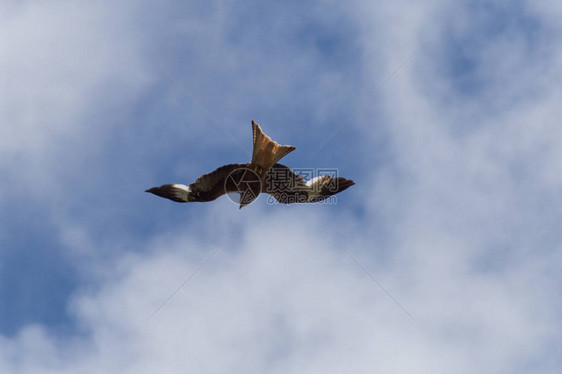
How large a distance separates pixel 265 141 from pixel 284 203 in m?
4.04

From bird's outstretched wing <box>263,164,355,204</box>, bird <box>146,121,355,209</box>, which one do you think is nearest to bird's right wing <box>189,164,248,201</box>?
bird <box>146,121,355,209</box>

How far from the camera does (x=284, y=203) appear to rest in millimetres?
22734

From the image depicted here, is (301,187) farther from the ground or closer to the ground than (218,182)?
farther from the ground

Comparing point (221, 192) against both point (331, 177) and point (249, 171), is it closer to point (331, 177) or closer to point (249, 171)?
point (249, 171)

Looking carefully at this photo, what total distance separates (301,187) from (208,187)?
370 centimetres

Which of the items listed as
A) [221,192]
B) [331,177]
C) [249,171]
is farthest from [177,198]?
[331,177]

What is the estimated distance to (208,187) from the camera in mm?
20656

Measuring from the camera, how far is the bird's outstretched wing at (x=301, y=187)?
21.5 metres

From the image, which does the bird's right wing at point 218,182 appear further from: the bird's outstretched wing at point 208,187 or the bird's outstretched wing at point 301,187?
the bird's outstretched wing at point 301,187

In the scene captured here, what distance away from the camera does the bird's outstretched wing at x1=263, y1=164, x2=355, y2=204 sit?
70.6 ft

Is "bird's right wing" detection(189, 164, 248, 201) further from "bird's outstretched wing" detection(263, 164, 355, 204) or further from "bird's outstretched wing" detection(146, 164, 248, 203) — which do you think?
"bird's outstretched wing" detection(263, 164, 355, 204)

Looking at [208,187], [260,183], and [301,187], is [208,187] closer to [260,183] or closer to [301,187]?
[260,183]

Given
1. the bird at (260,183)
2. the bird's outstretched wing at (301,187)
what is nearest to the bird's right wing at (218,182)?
the bird at (260,183)

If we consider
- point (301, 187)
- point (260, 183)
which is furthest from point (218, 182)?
point (301, 187)
